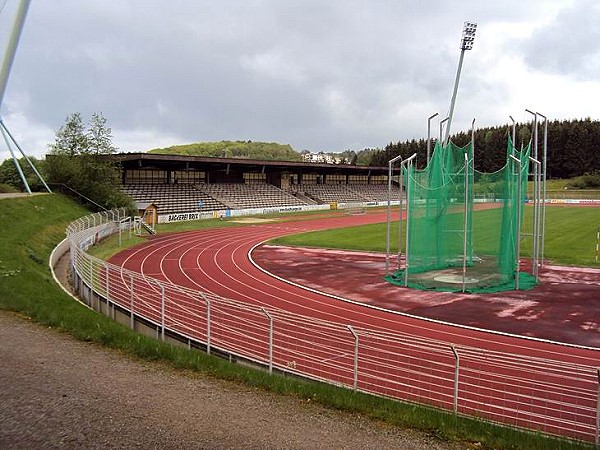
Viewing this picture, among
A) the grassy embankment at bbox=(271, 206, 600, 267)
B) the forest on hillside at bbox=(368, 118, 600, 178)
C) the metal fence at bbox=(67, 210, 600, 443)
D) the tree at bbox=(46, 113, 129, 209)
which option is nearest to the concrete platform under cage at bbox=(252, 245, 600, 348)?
the grassy embankment at bbox=(271, 206, 600, 267)

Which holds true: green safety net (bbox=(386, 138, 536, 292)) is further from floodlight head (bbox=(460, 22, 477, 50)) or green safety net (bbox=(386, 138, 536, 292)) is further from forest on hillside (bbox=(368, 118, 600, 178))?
forest on hillside (bbox=(368, 118, 600, 178))

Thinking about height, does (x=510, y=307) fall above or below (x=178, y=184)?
below

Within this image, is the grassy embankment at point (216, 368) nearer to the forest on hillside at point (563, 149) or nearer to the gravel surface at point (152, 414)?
the gravel surface at point (152, 414)

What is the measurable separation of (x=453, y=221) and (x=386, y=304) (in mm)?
5709

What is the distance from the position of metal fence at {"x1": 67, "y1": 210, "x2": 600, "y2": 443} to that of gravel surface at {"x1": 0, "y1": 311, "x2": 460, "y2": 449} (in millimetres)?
1566

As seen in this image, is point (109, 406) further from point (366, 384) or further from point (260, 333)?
point (260, 333)

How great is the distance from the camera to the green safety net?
18.2 metres

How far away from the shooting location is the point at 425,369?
968 cm

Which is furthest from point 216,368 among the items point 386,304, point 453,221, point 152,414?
point 453,221

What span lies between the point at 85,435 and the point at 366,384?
16.2 ft

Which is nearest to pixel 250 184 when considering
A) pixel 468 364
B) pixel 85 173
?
pixel 85 173

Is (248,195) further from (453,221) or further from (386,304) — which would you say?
(386,304)

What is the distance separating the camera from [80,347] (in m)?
8.37

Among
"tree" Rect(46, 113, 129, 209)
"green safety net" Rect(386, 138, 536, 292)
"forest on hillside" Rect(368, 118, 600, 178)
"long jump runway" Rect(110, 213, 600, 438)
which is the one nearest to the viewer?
"long jump runway" Rect(110, 213, 600, 438)
